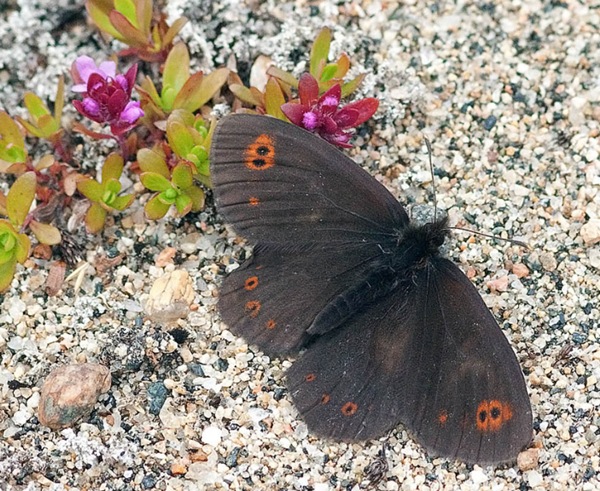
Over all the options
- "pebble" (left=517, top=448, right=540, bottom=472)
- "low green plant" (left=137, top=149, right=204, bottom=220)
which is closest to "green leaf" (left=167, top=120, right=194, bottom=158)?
"low green plant" (left=137, top=149, right=204, bottom=220)

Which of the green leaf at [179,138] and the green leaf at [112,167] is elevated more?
the green leaf at [179,138]

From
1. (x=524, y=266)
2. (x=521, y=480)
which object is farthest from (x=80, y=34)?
(x=521, y=480)

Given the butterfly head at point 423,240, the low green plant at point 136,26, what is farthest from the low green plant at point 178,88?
the butterfly head at point 423,240

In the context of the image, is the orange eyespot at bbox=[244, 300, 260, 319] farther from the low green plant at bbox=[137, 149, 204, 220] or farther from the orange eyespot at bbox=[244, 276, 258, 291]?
the low green plant at bbox=[137, 149, 204, 220]

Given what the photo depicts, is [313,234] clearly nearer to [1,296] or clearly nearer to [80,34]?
[1,296]

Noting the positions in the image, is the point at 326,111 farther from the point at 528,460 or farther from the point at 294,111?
the point at 528,460

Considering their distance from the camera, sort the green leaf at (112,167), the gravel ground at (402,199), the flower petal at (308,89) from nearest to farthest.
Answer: the gravel ground at (402,199) < the flower petal at (308,89) < the green leaf at (112,167)

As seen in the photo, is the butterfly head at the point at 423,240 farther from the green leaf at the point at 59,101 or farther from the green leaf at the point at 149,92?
the green leaf at the point at 59,101
